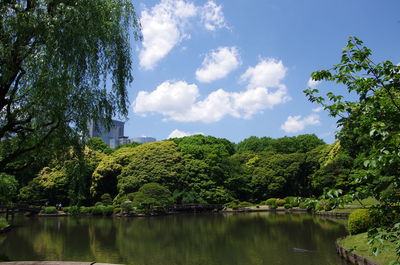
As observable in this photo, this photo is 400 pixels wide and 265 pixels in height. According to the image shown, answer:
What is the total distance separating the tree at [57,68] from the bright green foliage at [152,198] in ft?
74.9

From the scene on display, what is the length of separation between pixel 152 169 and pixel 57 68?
2916 cm

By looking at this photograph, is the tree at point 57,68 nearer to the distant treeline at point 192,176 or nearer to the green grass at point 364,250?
the green grass at point 364,250

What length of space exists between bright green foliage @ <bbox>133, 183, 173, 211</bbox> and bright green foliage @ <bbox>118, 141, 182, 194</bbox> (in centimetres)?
327

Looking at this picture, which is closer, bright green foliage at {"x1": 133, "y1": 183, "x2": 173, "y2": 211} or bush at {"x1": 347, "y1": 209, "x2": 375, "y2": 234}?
bush at {"x1": 347, "y1": 209, "x2": 375, "y2": 234}

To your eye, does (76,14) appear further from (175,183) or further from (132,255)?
(175,183)

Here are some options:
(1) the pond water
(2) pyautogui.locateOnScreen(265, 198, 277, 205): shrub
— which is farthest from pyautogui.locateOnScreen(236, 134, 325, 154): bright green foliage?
(1) the pond water

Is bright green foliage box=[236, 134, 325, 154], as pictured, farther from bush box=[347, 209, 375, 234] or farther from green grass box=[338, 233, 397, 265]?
green grass box=[338, 233, 397, 265]

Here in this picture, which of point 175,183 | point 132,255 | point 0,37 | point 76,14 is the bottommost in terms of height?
point 132,255

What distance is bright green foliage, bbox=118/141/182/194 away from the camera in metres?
34.8

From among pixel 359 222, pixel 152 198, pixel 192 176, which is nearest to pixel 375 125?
pixel 359 222

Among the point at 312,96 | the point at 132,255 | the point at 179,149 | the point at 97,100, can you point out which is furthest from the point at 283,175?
the point at 312,96

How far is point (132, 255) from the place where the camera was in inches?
482

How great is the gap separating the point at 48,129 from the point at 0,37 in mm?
2410

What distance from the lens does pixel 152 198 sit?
30703 mm
